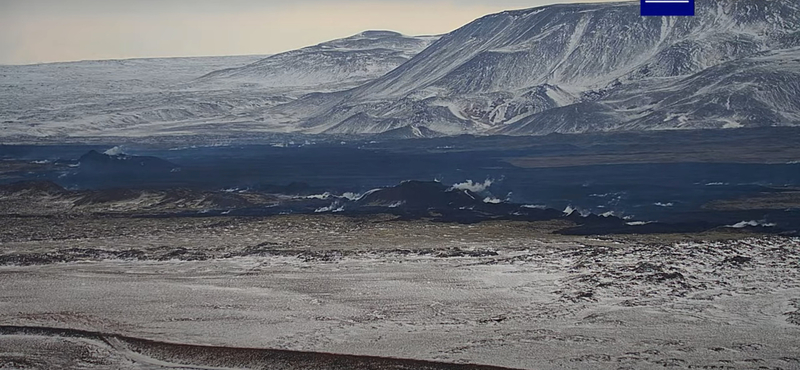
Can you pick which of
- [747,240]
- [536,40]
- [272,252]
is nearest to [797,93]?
[536,40]

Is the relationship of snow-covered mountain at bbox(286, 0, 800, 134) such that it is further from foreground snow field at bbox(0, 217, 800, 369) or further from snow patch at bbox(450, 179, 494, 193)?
foreground snow field at bbox(0, 217, 800, 369)

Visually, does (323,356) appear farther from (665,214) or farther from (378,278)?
(665,214)

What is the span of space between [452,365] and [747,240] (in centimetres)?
2484

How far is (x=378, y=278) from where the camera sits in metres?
43.4

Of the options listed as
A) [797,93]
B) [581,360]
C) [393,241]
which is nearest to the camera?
[581,360]

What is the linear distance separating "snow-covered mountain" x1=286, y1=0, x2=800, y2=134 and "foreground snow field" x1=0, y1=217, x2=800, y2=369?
303 feet

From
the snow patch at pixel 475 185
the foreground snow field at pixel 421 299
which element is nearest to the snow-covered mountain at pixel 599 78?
the snow patch at pixel 475 185

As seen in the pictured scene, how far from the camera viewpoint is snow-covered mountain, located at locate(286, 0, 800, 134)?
143500mm

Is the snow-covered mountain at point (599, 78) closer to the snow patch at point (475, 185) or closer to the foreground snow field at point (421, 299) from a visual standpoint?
the snow patch at point (475, 185)

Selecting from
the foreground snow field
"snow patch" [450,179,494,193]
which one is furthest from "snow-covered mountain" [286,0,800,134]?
the foreground snow field

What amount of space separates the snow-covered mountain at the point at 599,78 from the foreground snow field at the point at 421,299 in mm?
92437

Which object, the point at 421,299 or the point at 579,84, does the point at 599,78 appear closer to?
the point at 579,84

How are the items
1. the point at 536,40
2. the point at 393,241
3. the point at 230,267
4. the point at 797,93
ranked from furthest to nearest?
1. the point at 536,40
2. the point at 797,93
3. the point at 393,241
4. the point at 230,267

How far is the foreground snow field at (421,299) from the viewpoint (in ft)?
106
